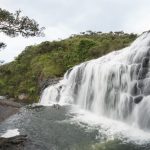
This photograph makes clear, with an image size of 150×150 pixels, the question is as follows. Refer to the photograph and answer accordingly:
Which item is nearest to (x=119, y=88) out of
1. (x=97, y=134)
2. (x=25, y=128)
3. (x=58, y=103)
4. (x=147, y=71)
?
(x=147, y=71)

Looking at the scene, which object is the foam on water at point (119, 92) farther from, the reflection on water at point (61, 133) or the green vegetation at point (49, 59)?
the green vegetation at point (49, 59)

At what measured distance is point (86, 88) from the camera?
123ft

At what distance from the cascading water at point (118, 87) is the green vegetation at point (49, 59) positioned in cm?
1127

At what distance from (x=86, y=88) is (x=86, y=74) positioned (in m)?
1.89

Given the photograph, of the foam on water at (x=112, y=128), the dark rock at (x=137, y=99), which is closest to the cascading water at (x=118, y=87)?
the dark rock at (x=137, y=99)

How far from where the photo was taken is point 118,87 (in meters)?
30.9

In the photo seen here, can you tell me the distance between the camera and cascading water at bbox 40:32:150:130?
26.8 metres

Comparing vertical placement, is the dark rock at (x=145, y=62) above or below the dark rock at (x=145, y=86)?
above

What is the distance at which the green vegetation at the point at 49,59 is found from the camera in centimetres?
5253

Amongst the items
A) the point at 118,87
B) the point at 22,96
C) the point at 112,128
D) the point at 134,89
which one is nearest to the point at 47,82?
the point at 22,96

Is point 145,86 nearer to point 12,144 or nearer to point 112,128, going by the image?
point 112,128

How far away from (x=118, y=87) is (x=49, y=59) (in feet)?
97.0

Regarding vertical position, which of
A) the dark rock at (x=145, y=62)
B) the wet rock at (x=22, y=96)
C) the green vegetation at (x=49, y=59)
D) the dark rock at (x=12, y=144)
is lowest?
the dark rock at (x=12, y=144)

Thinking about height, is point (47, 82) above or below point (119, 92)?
above
